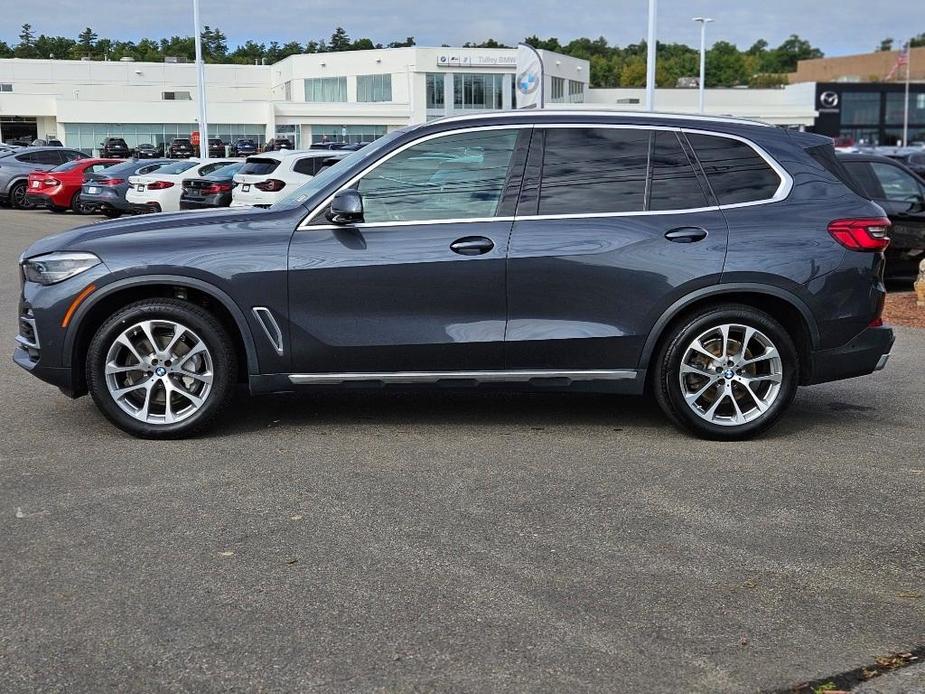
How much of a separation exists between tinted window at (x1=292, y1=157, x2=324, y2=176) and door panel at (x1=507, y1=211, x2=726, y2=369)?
47.8 ft

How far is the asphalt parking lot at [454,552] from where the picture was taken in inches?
143

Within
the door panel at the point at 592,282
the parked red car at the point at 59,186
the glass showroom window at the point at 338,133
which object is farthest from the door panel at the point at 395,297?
the glass showroom window at the point at 338,133

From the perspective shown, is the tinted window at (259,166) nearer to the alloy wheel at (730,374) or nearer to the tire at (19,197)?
the tire at (19,197)

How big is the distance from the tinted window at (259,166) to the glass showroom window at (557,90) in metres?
80.3

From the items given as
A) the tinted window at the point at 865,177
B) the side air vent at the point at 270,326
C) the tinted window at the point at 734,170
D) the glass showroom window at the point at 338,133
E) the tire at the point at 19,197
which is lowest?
the tire at the point at 19,197

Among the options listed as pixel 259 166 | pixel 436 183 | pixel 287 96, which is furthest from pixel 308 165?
pixel 287 96

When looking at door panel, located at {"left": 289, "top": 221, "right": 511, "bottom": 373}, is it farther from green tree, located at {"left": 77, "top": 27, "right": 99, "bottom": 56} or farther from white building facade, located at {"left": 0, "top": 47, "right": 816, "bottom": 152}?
green tree, located at {"left": 77, "top": 27, "right": 99, "bottom": 56}

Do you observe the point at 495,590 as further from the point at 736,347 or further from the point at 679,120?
the point at 679,120

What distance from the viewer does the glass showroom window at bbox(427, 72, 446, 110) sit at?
94.9m

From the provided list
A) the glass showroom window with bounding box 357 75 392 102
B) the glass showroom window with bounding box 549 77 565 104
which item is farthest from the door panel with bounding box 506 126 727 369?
the glass showroom window with bounding box 549 77 565 104

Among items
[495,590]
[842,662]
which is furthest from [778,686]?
[495,590]

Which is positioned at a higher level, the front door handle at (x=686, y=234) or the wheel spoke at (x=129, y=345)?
the front door handle at (x=686, y=234)

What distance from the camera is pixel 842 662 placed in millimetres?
3648

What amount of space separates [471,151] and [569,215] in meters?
0.67
